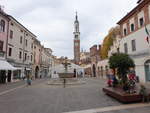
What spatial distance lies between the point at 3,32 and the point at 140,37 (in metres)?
21.4

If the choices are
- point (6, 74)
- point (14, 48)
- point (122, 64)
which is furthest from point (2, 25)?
point (122, 64)

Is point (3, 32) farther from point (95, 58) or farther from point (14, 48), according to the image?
point (95, 58)

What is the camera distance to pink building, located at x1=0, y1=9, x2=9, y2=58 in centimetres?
2177

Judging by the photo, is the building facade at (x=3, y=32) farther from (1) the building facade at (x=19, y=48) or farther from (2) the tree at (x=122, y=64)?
(2) the tree at (x=122, y=64)

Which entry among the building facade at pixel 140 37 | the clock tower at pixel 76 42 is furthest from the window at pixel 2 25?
the clock tower at pixel 76 42

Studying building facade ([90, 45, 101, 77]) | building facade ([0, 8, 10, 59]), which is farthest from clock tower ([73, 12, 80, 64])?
building facade ([0, 8, 10, 59])

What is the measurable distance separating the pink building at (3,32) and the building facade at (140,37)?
2045 centimetres

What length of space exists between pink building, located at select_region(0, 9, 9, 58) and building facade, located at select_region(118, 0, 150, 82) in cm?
2045

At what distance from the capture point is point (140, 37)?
768 inches

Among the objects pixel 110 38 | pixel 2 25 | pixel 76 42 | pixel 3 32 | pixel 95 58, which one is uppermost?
pixel 76 42

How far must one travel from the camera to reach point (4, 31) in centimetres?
2272

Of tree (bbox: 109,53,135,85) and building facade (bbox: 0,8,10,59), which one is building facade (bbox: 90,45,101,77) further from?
tree (bbox: 109,53,135,85)

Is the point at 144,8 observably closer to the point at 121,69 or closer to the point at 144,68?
the point at 144,68

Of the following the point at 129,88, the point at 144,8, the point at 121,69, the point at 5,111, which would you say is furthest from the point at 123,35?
the point at 5,111
